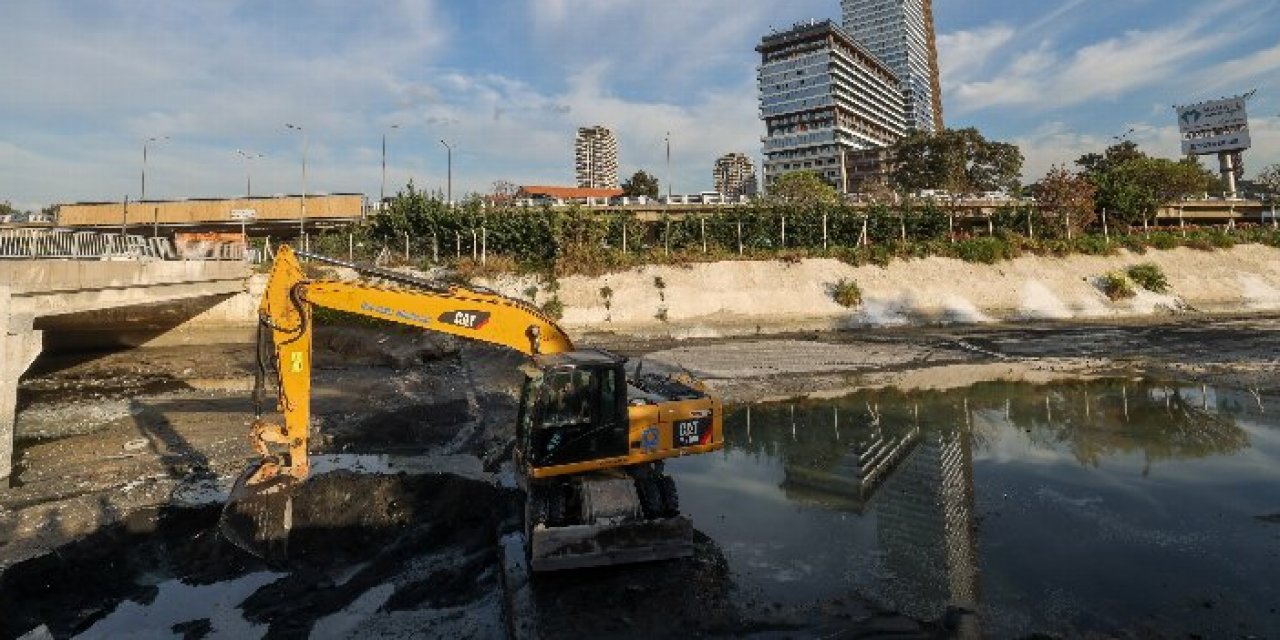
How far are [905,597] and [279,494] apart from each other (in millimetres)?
9195

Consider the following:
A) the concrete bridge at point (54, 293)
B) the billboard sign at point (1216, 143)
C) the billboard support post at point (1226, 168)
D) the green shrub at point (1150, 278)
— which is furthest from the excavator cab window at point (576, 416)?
the billboard sign at point (1216, 143)

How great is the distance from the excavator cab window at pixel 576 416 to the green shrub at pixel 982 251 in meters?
41.0

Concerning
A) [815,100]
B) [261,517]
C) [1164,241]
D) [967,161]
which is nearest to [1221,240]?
[1164,241]

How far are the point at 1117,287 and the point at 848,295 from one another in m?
17.5

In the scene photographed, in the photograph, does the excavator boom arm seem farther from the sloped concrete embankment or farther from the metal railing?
the sloped concrete embankment

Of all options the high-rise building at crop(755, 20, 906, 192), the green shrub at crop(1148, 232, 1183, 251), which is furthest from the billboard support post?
the green shrub at crop(1148, 232, 1183, 251)

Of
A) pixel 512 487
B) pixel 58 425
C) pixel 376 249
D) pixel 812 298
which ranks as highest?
pixel 376 249

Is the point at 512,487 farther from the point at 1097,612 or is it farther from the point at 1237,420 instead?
the point at 1237,420


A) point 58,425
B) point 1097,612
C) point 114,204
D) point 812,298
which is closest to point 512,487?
point 1097,612

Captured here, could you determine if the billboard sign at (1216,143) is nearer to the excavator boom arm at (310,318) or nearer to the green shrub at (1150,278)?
the green shrub at (1150,278)

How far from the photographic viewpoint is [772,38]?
16725 centimetres

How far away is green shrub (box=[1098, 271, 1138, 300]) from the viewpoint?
133 ft

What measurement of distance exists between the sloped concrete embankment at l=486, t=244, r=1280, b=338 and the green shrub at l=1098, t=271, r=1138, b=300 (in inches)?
15.8

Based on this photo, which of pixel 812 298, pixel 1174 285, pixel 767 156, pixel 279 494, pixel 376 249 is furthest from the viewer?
pixel 767 156
